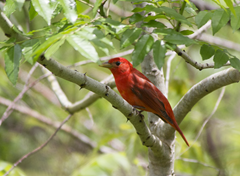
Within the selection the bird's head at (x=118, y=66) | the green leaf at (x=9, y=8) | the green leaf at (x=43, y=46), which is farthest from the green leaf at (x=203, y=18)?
the bird's head at (x=118, y=66)

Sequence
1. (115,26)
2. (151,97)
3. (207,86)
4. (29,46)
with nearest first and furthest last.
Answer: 1. (29,46)
2. (115,26)
3. (207,86)
4. (151,97)

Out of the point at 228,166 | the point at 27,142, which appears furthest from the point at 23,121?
the point at 228,166

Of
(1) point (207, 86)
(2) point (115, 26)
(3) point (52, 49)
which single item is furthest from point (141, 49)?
(1) point (207, 86)

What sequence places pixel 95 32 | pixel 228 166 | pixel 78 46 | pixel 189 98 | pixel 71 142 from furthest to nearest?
pixel 71 142
pixel 228 166
pixel 189 98
pixel 95 32
pixel 78 46

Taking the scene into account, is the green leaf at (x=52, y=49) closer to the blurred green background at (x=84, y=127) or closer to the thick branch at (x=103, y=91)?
the thick branch at (x=103, y=91)

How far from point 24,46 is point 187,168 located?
4.87 metres

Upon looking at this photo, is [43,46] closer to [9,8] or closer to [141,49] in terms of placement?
[9,8]

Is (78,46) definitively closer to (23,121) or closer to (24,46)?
(24,46)

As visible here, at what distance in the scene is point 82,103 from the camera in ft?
12.0

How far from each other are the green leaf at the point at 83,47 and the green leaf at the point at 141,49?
47cm

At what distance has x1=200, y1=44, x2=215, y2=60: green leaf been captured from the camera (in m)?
2.21

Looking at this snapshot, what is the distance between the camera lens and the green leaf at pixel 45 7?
166 cm

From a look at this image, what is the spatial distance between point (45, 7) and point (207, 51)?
1244 mm

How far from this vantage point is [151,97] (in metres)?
3.24
